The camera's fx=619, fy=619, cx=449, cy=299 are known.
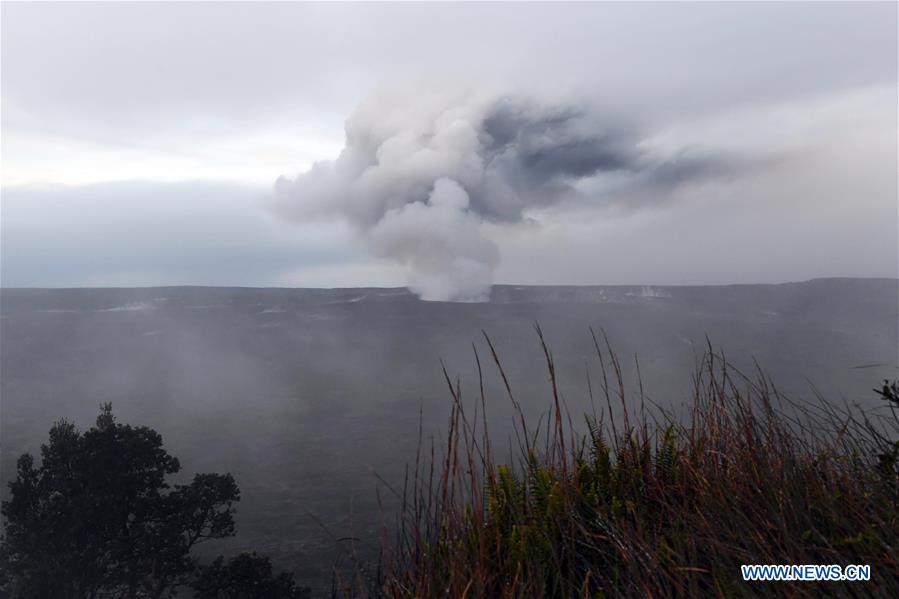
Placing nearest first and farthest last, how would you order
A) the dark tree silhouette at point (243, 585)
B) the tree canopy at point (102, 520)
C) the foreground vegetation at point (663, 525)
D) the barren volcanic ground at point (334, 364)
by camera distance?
the foreground vegetation at point (663, 525) < the dark tree silhouette at point (243, 585) < the tree canopy at point (102, 520) < the barren volcanic ground at point (334, 364)

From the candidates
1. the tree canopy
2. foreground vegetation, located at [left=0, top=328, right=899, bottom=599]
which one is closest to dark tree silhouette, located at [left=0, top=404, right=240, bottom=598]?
the tree canopy

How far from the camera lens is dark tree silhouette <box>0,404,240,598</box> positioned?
54.2 ft

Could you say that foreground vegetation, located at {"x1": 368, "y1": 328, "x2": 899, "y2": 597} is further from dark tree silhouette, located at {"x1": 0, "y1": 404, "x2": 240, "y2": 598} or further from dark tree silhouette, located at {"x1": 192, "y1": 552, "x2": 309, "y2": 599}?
dark tree silhouette, located at {"x1": 0, "y1": 404, "x2": 240, "y2": 598}

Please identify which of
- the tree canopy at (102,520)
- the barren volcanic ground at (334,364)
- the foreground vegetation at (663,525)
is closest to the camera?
the foreground vegetation at (663,525)

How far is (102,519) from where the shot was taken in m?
18.1

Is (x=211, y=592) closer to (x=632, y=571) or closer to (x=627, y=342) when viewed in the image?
(x=632, y=571)

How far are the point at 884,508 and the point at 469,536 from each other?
1710 mm

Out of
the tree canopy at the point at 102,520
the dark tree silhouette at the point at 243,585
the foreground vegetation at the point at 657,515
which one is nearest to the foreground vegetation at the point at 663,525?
the foreground vegetation at the point at 657,515

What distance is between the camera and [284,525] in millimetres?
30344

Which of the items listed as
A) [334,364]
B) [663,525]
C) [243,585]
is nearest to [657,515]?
[663,525]

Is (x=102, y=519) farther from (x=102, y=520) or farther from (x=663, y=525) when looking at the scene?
(x=663, y=525)

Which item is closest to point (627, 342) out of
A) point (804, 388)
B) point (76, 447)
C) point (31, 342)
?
point (804, 388)

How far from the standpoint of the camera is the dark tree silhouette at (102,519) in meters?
16.5

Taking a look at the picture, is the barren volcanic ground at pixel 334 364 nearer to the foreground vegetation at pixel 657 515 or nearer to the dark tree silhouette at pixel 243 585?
the dark tree silhouette at pixel 243 585
